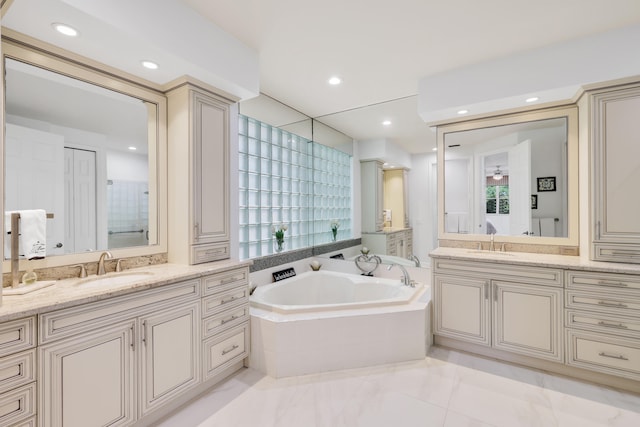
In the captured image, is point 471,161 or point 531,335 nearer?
point 531,335

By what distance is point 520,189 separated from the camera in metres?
2.73

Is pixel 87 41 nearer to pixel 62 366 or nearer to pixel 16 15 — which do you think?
pixel 16 15

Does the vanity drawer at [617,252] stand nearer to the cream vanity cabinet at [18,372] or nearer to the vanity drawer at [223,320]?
the vanity drawer at [223,320]

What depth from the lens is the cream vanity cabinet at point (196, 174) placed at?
6.92 ft

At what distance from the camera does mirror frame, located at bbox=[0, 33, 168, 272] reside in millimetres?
1562


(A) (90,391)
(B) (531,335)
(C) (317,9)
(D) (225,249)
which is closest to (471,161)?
(B) (531,335)

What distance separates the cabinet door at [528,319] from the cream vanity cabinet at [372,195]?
1402 mm

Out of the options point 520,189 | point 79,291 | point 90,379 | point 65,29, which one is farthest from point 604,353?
point 65,29

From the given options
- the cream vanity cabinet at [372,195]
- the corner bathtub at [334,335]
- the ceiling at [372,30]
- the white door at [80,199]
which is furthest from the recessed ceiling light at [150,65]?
the cream vanity cabinet at [372,195]

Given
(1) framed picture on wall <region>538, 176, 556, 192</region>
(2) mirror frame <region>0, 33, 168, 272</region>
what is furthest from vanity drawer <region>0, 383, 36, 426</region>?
(1) framed picture on wall <region>538, 176, 556, 192</region>

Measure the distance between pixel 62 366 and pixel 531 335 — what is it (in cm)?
304

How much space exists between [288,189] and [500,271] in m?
2.33

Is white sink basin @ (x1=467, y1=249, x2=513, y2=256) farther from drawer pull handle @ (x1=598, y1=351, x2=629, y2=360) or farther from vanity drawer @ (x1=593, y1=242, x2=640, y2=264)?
drawer pull handle @ (x1=598, y1=351, x2=629, y2=360)

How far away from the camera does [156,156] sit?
2.19 meters
